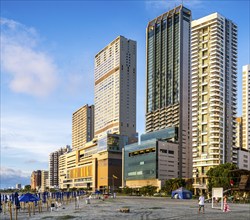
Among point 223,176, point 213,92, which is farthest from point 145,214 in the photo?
point 213,92

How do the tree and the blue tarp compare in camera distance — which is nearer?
the blue tarp

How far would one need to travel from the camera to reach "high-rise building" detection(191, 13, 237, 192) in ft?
537

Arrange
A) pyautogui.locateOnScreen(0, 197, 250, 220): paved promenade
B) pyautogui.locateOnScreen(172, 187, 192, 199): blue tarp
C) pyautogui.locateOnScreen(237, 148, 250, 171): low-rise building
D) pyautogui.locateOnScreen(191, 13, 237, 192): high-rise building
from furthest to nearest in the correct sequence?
pyautogui.locateOnScreen(237, 148, 250, 171): low-rise building, pyautogui.locateOnScreen(191, 13, 237, 192): high-rise building, pyautogui.locateOnScreen(172, 187, 192, 199): blue tarp, pyautogui.locateOnScreen(0, 197, 250, 220): paved promenade

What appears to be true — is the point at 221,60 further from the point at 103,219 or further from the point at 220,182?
the point at 103,219

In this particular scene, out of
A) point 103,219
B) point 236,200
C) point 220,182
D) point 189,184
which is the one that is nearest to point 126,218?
point 103,219

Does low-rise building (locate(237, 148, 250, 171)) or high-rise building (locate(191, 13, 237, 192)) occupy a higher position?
high-rise building (locate(191, 13, 237, 192))

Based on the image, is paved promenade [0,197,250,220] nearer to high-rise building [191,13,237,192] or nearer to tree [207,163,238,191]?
tree [207,163,238,191]

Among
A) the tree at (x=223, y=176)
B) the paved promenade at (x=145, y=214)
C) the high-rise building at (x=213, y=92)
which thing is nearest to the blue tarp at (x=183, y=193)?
the tree at (x=223, y=176)

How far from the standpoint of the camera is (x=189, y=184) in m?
163

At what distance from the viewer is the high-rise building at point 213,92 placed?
164 metres

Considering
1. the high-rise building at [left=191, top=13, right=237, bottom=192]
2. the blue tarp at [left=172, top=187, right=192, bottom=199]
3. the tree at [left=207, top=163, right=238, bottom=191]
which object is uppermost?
the high-rise building at [left=191, top=13, right=237, bottom=192]

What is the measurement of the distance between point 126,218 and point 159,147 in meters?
151

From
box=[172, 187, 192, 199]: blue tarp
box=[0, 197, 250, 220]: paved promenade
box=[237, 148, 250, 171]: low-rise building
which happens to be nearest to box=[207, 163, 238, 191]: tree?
box=[172, 187, 192, 199]: blue tarp

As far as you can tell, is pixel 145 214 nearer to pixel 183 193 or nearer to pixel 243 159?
pixel 183 193
